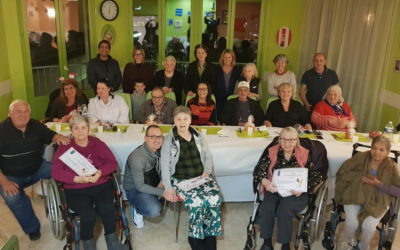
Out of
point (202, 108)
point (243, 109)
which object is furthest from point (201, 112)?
point (243, 109)

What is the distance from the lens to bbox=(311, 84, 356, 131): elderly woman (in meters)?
3.86

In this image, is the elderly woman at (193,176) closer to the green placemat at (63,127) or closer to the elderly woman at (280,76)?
the green placemat at (63,127)

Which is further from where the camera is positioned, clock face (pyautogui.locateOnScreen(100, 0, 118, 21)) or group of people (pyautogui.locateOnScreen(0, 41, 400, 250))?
clock face (pyautogui.locateOnScreen(100, 0, 118, 21))

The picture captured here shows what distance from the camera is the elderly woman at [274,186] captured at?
108 inches

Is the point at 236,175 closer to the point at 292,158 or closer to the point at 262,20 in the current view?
the point at 292,158

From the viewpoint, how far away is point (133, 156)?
2.92 metres

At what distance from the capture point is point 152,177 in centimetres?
306

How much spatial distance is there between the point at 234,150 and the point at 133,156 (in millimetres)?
893

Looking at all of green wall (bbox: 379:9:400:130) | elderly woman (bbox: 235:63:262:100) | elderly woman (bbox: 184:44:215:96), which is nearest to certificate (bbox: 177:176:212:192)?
elderly woman (bbox: 235:63:262:100)

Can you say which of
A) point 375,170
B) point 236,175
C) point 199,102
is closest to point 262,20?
point 199,102

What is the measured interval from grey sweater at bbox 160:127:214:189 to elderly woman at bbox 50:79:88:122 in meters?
1.68

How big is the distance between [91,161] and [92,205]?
0.33 meters

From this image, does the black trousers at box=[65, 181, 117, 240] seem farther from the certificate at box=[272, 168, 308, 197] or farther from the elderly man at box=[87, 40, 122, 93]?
the elderly man at box=[87, 40, 122, 93]

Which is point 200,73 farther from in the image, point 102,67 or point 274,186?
point 274,186
